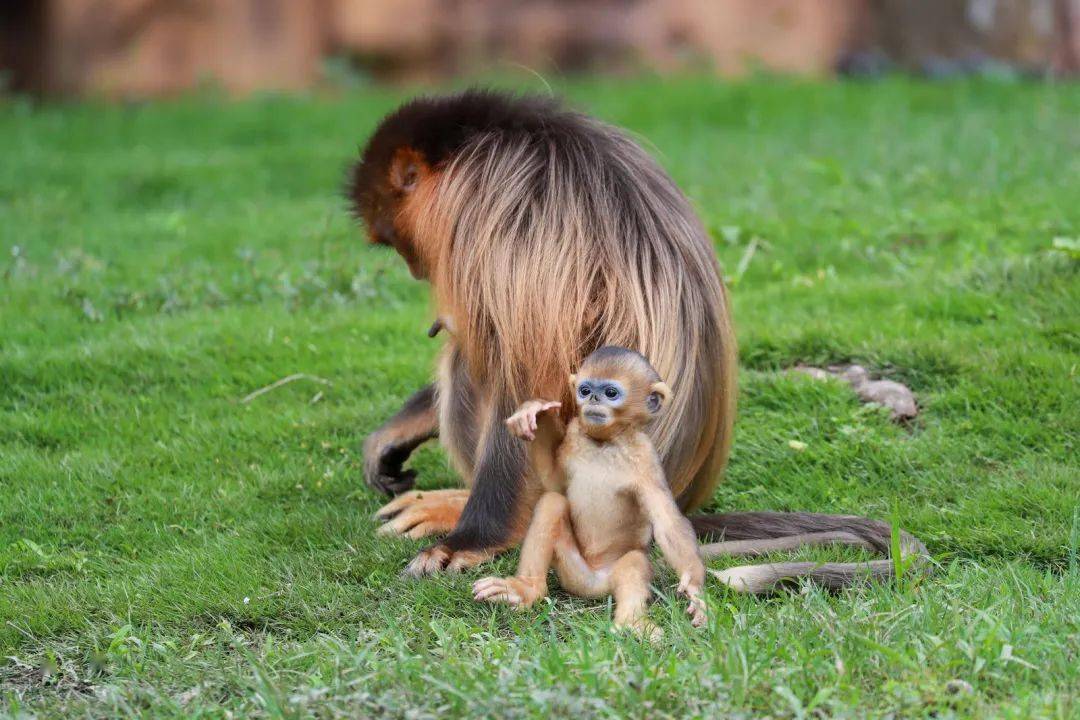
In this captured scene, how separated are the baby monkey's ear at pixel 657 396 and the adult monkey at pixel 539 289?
366 millimetres

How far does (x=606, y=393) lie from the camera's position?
14.7 ft

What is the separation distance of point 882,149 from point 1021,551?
233 inches

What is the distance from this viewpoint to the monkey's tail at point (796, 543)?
4.55 metres

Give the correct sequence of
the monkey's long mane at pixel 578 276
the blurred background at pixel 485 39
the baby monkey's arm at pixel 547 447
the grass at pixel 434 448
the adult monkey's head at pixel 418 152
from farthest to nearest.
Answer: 1. the blurred background at pixel 485 39
2. the adult monkey's head at pixel 418 152
3. the monkey's long mane at pixel 578 276
4. the baby monkey's arm at pixel 547 447
5. the grass at pixel 434 448

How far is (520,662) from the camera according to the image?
3.87 meters

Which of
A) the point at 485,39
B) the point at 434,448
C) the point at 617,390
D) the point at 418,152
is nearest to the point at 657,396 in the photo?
the point at 617,390

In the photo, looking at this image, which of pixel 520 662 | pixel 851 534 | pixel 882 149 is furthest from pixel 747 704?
pixel 882 149

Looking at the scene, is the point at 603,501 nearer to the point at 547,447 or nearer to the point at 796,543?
the point at 547,447

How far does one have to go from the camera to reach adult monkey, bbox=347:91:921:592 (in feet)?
16.2

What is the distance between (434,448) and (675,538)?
89.7 inches

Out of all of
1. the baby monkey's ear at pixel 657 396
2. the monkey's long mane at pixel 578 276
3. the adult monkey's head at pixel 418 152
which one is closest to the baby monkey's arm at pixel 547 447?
the monkey's long mane at pixel 578 276

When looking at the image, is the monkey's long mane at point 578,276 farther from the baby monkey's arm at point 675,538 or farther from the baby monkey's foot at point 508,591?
the baby monkey's foot at point 508,591

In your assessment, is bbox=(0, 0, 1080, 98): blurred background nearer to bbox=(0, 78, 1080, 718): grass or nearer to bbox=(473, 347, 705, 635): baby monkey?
bbox=(0, 78, 1080, 718): grass

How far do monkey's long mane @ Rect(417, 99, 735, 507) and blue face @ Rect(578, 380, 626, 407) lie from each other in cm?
40
